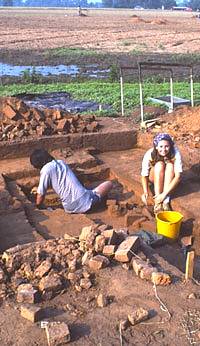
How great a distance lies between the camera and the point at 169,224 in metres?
5.96

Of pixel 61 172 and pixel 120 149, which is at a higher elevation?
pixel 61 172

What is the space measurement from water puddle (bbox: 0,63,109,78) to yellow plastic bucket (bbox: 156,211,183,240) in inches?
683

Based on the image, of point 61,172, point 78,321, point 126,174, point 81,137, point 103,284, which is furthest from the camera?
point 81,137

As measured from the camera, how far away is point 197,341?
12.2 feet

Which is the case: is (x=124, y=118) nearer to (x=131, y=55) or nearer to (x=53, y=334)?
(x=53, y=334)

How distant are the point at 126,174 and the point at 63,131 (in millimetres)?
1930

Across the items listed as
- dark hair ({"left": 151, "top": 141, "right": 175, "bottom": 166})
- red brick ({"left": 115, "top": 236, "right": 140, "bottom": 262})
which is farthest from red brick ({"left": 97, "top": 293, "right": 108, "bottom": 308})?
dark hair ({"left": 151, "top": 141, "right": 175, "bottom": 166})

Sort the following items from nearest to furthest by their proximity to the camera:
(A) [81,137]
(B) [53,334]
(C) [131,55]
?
(B) [53,334] < (A) [81,137] < (C) [131,55]

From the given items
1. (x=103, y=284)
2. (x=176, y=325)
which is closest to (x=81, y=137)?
(x=103, y=284)

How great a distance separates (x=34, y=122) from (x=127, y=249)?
548cm

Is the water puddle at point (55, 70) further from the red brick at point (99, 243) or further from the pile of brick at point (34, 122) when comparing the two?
the red brick at point (99, 243)

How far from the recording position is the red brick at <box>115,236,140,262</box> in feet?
14.9

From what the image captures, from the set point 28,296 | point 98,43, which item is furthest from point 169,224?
point 98,43

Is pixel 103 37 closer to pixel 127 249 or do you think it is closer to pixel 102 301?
pixel 127 249
